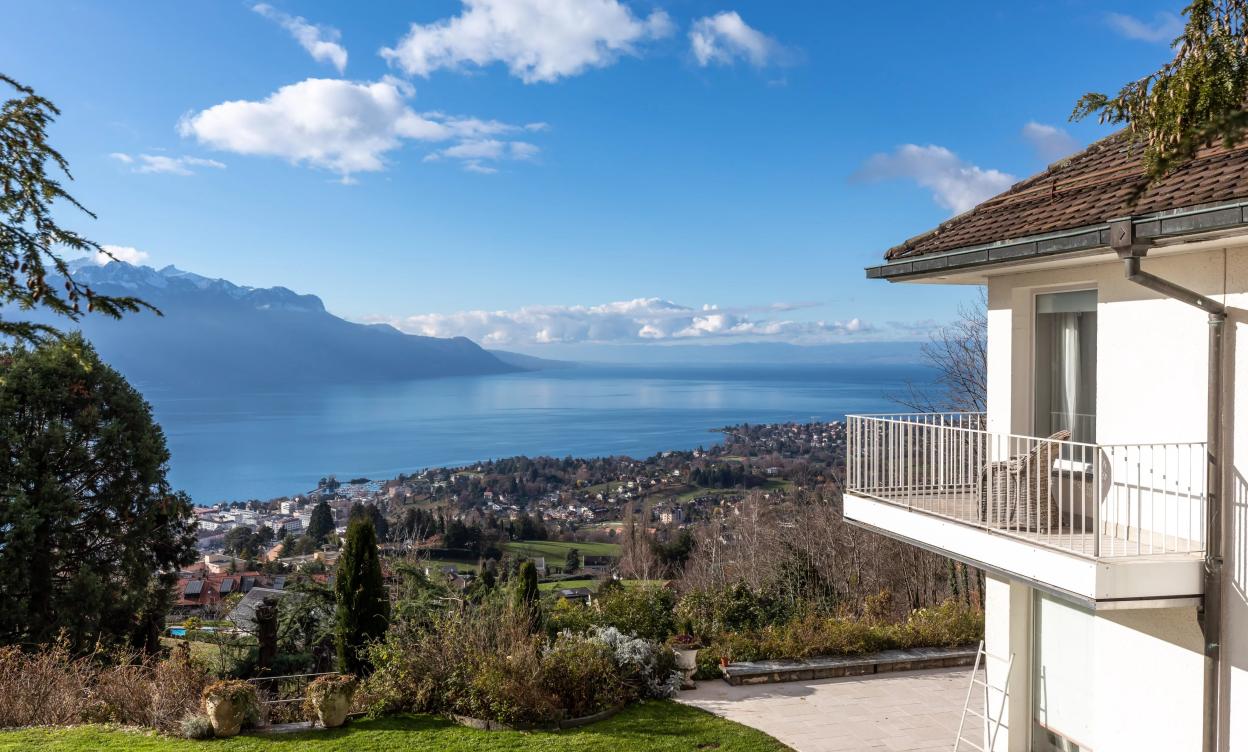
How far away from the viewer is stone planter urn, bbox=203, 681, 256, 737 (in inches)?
378

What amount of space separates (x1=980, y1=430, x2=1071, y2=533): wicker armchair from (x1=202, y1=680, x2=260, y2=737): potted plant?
873 centimetres

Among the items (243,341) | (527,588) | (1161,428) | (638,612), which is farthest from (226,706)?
(243,341)

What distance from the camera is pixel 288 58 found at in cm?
2158

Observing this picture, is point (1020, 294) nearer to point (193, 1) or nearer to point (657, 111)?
point (193, 1)

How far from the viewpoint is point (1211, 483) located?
5801mm

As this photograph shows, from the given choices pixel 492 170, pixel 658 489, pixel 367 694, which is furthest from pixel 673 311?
pixel 367 694

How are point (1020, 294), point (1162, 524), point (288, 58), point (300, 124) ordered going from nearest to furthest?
1. point (1162, 524)
2. point (1020, 294)
3. point (300, 124)
4. point (288, 58)

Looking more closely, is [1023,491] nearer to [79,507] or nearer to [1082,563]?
[1082,563]

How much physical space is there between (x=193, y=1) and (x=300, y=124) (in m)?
3.81

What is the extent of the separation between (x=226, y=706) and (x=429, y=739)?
8.25ft

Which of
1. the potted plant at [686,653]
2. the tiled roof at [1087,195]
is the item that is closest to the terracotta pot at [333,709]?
the potted plant at [686,653]

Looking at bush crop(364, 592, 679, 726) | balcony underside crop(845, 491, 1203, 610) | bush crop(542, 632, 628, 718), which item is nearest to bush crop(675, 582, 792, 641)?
bush crop(364, 592, 679, 726)

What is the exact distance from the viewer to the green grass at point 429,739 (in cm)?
905

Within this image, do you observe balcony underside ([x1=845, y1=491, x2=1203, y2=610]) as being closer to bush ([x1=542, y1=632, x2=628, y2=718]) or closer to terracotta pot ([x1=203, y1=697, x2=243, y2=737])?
bush ([x1=542, y1=632, x2=628, y2=718])
